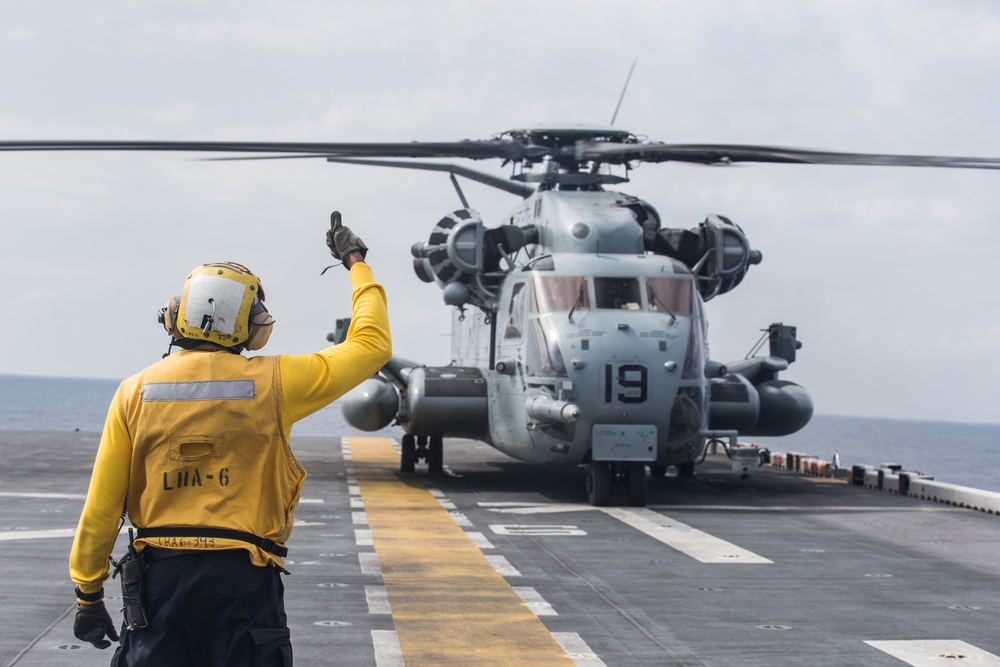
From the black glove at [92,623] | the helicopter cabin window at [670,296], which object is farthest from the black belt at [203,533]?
the helicopter cabin window at [670,296]

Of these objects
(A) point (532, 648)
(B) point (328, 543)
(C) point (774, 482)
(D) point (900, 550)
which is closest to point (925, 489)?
(C) point (774, 482)

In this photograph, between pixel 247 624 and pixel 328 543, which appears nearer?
pixel 247 624

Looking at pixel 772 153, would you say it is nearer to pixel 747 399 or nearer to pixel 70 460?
pixel 747 399

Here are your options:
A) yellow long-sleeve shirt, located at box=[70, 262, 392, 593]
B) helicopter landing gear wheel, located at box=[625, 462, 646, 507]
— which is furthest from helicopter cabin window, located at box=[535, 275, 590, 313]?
yellow long-sleeve shirt, located at box=[70, 262, 392, 593]

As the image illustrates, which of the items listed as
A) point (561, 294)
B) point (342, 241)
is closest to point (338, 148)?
point (561, 294)

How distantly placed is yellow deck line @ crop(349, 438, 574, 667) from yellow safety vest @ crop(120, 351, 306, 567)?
3.47 metres

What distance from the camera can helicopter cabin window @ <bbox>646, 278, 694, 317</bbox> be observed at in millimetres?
16844

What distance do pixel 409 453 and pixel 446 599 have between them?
11.2 m

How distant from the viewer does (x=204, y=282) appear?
4488mm

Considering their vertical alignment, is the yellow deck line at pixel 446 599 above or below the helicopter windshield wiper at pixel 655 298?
below

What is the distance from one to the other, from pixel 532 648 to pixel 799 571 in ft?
13.9

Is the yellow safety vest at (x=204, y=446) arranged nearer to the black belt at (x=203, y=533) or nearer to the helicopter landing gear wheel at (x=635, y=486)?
the black belt at (x=203, y=533)

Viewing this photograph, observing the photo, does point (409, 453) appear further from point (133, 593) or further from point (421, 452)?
point (133, 593)

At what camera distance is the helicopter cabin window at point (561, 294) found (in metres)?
16.7
